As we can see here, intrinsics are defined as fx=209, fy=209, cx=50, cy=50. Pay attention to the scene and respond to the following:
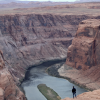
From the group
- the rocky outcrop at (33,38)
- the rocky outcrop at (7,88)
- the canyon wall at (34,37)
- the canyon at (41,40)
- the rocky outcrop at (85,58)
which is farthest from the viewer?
the canyon wall at (34,37)

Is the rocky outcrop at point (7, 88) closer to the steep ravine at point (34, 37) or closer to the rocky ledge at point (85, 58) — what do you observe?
the rocky ledge at point (85, 58)

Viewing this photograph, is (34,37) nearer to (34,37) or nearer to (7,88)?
(34,37)

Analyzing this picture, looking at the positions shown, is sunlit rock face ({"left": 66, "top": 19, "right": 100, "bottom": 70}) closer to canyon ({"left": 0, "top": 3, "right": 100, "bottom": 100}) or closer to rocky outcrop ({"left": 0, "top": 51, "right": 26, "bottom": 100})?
canyon ({"left": 0, "top": 3, "right": 100, "bottom": 100})

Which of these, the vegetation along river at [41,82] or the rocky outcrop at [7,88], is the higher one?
the rocky outcrop at [7,88]

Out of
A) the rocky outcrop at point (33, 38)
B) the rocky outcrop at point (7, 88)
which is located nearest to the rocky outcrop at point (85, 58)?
the rocky outcrop at point (33, 38)

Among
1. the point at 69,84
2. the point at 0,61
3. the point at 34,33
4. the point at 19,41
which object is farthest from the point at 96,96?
the point at 34,33

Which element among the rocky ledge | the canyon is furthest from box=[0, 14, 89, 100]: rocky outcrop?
the rocky ledge

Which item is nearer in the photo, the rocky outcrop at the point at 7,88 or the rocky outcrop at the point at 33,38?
the rocky outcrop at the point at 7,88
